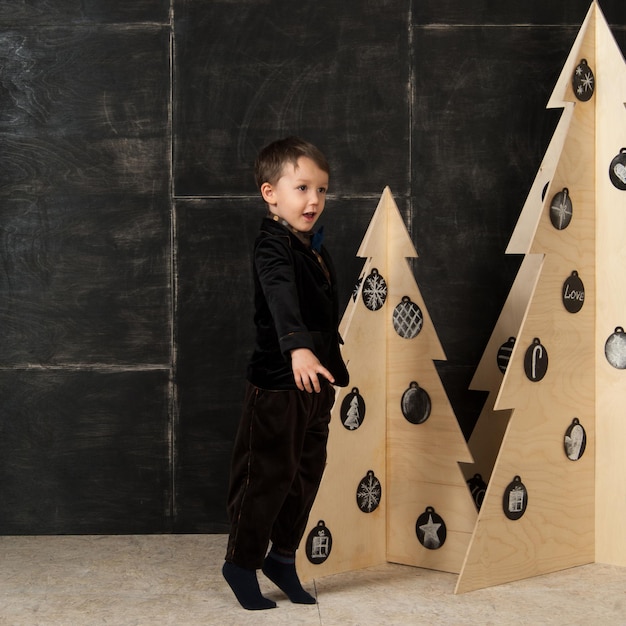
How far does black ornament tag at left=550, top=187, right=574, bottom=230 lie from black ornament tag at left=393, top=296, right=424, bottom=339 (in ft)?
1.39

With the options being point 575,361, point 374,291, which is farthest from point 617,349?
point 374,291

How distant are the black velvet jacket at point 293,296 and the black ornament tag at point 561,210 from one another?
0.62 metres

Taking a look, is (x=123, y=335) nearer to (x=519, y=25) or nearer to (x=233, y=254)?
(x=233, y=254)

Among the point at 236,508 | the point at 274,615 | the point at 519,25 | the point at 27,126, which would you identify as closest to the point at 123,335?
the point at 27,126

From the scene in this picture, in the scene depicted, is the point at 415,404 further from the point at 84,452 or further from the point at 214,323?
the point at 84,452

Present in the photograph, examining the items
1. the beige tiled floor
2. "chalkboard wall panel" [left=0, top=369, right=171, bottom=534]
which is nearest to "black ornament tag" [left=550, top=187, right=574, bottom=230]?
the beige tiled floor

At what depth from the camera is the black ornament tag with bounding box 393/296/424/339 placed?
92.4 inches

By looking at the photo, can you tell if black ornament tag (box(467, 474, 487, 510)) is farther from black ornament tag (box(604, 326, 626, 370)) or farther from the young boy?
the young boy

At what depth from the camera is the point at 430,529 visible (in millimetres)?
2348

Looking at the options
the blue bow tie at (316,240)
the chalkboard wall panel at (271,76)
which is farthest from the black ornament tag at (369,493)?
the chalkboard wall panel at (271,76)

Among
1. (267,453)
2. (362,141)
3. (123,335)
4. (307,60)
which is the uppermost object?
(307,60)

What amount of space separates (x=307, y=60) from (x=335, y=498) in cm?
132

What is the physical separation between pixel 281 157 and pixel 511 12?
42.9 inches

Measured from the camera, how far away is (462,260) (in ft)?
8.87
